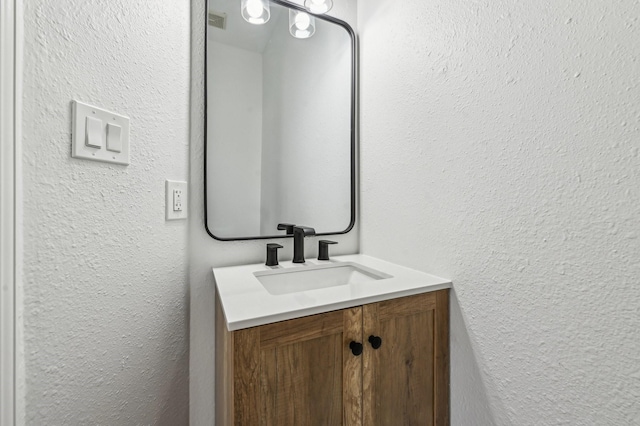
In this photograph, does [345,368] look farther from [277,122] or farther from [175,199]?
[277,122]

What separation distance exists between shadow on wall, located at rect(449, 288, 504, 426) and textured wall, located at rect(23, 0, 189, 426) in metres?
0.88

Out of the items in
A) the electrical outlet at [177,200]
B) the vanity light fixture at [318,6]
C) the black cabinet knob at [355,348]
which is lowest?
the black cabinet knob at [355,348]

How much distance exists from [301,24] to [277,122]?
1.49 feet

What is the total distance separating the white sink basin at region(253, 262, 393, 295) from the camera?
3.19ft

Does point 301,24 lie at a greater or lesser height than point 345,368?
greater

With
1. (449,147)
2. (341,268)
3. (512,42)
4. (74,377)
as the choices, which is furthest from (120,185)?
(512,42)

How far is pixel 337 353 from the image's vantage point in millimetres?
671

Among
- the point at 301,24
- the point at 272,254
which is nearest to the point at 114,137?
the point at 272,254

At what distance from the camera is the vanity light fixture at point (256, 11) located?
1.04 m

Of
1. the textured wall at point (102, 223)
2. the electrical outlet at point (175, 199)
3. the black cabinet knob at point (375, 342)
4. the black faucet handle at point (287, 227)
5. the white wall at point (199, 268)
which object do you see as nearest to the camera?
the textured wall at point (102, 223)

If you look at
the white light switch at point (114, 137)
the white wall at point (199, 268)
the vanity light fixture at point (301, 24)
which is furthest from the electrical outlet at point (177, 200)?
the vanity light fixture at point (301, 24)

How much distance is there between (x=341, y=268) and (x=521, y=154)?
72cm

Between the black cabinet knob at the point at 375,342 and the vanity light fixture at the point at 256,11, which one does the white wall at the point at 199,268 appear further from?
the black cabinet knob at the point at 375,342

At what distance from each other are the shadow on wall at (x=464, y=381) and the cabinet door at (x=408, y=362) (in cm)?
2
